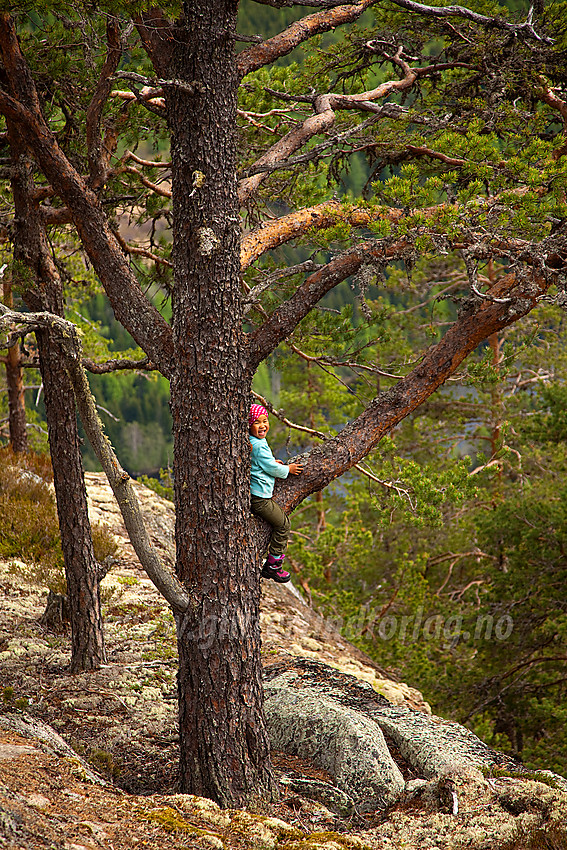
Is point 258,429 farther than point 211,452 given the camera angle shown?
Yes

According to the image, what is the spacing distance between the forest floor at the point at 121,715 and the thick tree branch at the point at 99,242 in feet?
8.85

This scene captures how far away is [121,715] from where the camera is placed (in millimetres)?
6082

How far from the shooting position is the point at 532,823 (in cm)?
409

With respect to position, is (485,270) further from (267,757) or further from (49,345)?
(267,757)

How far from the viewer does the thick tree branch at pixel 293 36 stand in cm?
519

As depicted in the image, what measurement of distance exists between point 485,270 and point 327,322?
1306 cm

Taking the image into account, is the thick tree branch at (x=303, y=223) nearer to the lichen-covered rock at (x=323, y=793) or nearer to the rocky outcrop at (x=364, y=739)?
the rocky outcrop at (x=364, y=739)

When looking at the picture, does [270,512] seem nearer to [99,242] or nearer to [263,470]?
[263,470]

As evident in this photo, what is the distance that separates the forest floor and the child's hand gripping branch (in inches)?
73.8

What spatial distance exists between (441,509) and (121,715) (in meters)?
3.68

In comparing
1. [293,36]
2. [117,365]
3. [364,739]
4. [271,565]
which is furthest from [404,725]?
[293,36]

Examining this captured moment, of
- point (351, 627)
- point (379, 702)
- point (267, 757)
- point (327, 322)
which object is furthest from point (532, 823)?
point (351, 627)

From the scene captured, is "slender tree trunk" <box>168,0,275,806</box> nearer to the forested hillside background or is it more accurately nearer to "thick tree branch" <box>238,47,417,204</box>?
"thick tree branch" <box>238,47,417,204</box>

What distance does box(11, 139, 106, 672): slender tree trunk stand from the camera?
6.31 m
